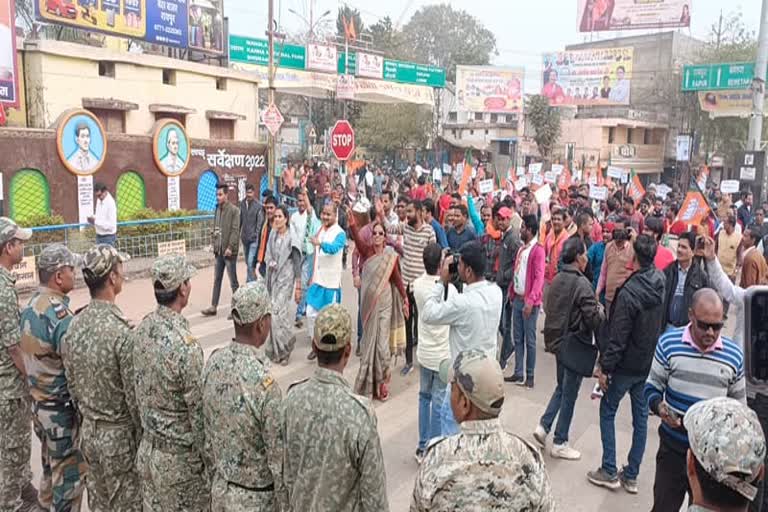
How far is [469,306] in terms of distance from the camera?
4188 mm

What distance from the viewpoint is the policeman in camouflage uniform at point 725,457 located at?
1.87 meters

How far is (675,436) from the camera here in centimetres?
358

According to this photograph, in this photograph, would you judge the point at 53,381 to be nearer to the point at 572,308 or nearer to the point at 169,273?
the point at 169,273

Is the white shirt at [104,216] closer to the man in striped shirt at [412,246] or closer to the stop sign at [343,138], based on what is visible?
the stop sign at [343,138]

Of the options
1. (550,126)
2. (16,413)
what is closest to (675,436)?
(16,413)

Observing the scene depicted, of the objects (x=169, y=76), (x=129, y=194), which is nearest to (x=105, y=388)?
(x=129, y=194)

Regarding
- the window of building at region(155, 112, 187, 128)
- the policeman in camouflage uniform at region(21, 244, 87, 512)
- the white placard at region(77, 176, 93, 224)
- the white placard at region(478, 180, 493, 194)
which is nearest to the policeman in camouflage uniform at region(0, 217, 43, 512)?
the policeman in camouflage uniform at region(21, 244, 87, 512)

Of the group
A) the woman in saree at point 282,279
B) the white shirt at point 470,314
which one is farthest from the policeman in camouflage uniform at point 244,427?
the woman in saree at point 282,279

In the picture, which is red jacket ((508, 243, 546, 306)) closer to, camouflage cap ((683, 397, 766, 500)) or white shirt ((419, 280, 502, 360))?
white shirt ((419, 280, 502, 360))

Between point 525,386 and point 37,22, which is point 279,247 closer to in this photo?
point 525,386

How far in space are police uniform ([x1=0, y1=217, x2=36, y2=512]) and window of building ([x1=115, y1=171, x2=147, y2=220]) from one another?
11344 millimetres

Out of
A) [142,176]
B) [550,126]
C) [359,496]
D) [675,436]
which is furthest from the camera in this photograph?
[550,126]

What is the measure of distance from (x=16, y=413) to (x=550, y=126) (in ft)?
121

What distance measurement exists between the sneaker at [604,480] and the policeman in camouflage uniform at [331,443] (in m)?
2.76
